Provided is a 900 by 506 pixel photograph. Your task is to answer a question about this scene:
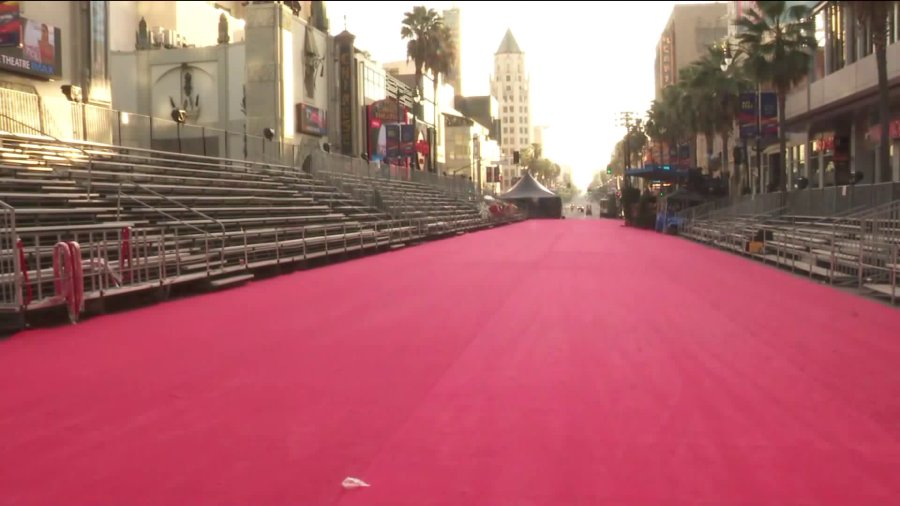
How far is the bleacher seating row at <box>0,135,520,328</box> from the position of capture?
12336mm

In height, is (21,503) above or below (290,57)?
below

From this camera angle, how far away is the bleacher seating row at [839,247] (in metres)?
14.3

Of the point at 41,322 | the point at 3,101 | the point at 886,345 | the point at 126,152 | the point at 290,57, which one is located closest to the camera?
the point at 886,345

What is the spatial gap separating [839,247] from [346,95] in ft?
127

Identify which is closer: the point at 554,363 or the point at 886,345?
the point at 554,363

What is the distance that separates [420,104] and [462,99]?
2739 inches

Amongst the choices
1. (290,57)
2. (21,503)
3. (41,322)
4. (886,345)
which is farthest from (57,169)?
(290,57)

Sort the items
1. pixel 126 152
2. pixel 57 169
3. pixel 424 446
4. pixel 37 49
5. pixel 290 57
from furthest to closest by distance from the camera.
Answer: pixel 290 57 < pixel 37 49 < pixel 126 152 < pixel 57 169 < pixel 424 446

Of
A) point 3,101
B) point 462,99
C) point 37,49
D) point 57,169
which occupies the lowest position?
point 57,169

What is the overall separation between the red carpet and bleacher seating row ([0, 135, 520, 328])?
42.8 inches

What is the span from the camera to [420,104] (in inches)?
2857

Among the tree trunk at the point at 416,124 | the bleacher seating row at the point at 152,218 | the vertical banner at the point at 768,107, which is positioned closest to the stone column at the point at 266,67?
the bleacher seating row at the point at 152,218

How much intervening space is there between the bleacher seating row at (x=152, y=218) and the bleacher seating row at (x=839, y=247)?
12.7 meters

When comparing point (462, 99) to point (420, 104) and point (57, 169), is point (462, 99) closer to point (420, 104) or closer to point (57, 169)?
point (420, 104)
